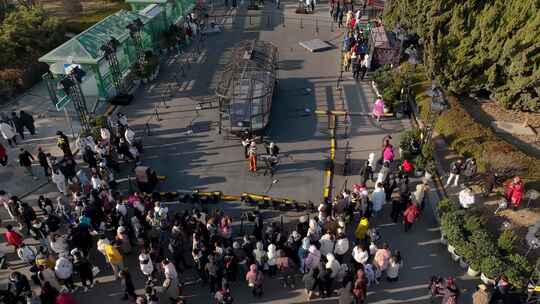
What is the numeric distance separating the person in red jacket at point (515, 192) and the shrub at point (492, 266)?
3.25 metres

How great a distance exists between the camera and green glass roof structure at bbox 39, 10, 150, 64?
68.9ft

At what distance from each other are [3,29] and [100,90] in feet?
27.7

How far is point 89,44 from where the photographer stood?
21.8 m

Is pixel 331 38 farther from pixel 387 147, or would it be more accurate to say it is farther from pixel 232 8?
pixel 387 147

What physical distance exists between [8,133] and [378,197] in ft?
51.3

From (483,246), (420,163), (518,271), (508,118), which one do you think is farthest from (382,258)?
(508,118)

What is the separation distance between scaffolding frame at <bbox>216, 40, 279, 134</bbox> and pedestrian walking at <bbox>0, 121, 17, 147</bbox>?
356 inches

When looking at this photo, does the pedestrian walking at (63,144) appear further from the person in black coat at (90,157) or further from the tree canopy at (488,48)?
the tree canopy at (488,48)

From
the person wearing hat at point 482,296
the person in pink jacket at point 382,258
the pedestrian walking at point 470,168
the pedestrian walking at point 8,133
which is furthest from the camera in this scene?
the pedestrian walking at point 8,133

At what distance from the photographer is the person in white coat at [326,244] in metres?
12.5

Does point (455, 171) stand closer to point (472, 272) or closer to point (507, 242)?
point (507, 242)

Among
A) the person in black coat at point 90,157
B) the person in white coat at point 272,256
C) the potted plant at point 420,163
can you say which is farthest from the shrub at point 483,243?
the person in black coat at point 90,157

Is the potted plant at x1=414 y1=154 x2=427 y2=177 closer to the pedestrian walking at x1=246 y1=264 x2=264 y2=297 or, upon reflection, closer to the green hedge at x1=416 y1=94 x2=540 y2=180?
the green hedge at x1=416 y1=94 x2=540 y2=180

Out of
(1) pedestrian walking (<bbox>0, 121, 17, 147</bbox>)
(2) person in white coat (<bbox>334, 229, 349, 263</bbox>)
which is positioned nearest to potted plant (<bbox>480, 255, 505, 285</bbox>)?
(2) person in white coat (<bbox>334, 229, 349, 263</bbox>)
